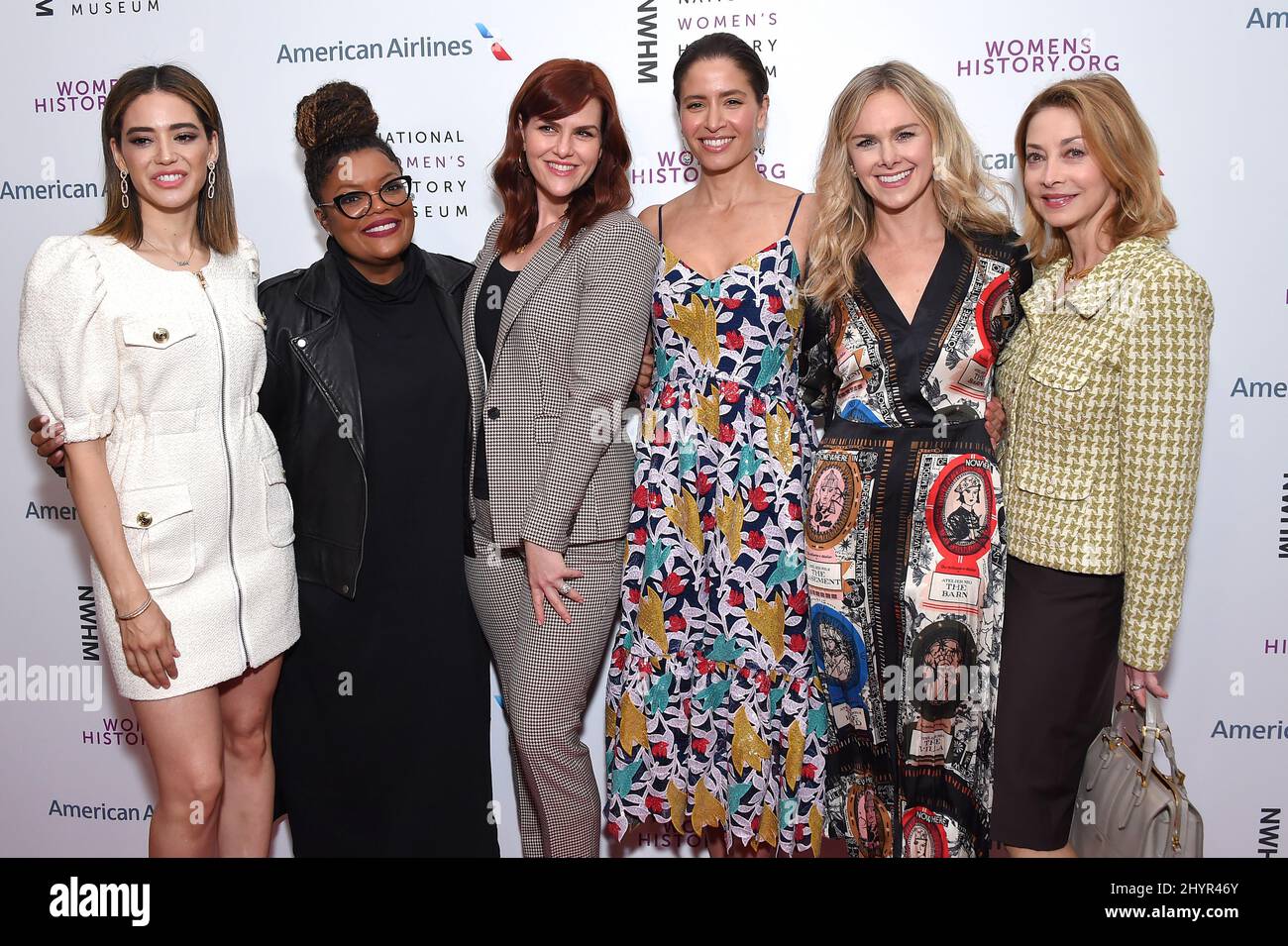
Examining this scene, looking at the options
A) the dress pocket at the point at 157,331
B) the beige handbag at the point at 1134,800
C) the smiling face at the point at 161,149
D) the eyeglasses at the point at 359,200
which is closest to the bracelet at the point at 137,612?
the dress pocket at the point at 157,331

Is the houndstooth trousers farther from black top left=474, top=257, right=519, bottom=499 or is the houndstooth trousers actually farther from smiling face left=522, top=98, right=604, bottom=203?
smiling face left=522, top=98, right=604, bottom=203

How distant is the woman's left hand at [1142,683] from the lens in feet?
6.59

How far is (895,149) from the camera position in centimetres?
217

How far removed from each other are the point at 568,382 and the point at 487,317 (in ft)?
1.00

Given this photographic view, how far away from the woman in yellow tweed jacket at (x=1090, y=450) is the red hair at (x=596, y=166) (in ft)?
3.21

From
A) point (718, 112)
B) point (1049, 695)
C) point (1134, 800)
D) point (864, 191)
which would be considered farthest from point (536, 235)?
point (1134, 800)

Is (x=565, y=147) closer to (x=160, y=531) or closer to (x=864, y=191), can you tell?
(x=864, y=191)

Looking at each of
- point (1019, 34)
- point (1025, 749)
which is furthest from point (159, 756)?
point (1019, 34)

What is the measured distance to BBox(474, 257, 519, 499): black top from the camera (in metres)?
2.32

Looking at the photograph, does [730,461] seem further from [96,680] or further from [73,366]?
[96,680]

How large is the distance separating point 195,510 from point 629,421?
4.38 feet

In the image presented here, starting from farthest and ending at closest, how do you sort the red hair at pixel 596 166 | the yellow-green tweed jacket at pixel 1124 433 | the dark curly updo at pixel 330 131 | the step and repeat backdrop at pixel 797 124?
the step and repeat backdrop at pixel 797 124
the dark curly updo at pixel 330 131
the red hair at pixel 596 166
the yellow-green tweed jacket at pixel 1124 433

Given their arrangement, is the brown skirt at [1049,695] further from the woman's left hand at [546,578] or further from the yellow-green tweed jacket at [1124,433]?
the woman's left hand at [546,578]

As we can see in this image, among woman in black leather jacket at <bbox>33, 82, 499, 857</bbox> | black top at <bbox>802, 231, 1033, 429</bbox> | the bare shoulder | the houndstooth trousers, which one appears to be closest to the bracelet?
woman in black leather jacket at <bbox>33, 82, 499, 857</bbox>
